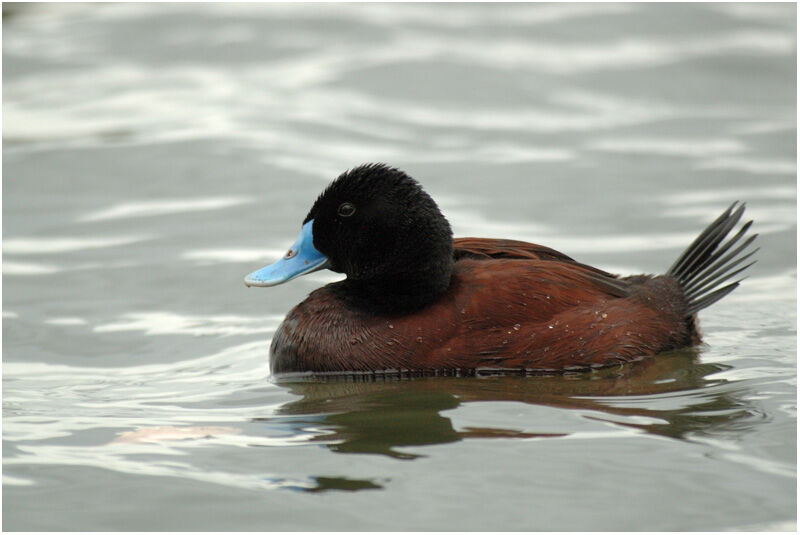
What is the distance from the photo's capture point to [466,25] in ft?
47.8

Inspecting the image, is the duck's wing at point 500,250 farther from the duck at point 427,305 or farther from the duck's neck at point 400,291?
the duck's neck at point 400,291

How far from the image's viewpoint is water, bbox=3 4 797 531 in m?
4.69

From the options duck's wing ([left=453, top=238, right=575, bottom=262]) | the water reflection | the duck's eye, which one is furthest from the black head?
the water reflection

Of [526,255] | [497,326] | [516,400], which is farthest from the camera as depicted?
[526,255]

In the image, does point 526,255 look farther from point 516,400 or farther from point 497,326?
point 516,400

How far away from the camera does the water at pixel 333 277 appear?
4.69 metres

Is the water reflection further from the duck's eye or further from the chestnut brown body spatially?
the duck's eye

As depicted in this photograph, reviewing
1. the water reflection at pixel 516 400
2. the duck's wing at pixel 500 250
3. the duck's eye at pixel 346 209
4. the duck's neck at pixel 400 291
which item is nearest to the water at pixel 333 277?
the water reflection at pixel 516 400

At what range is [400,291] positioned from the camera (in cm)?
621

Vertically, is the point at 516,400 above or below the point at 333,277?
below

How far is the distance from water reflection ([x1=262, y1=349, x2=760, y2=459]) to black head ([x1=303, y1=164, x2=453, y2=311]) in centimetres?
46

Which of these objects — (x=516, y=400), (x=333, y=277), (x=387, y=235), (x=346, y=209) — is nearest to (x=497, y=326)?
(x=516, y=400)

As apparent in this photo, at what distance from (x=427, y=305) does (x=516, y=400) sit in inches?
30.1

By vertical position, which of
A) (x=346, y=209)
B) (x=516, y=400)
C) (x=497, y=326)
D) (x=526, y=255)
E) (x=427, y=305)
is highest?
(x=346, y=209)
